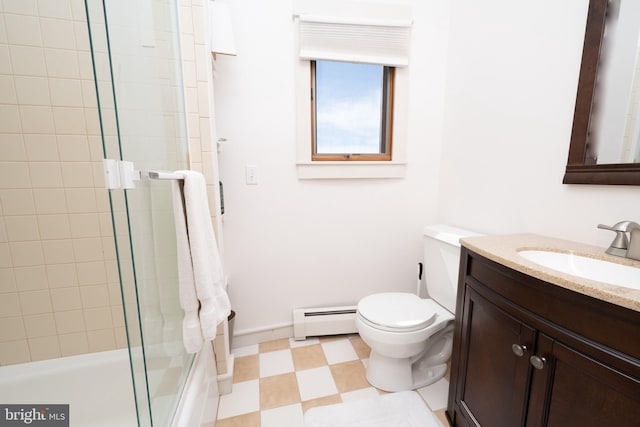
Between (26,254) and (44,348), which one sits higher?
(26,254)

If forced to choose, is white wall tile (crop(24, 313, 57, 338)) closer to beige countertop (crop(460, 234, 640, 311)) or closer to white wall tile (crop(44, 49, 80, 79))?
white wall tile (crop(44, 49, 80, 79))

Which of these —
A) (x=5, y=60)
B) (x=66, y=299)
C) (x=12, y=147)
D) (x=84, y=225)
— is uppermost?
(x=5, y=60)

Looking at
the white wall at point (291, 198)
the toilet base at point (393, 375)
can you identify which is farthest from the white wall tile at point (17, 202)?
the toilet base at point (393, 375)

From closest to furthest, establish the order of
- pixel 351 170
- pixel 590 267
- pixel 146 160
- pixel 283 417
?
pixel 146 160 < pixel 590 267 < pixel 283 417 < pixel 351 170

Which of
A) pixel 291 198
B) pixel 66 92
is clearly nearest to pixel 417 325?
pixel 291 198

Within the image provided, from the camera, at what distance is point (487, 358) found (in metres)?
0.87

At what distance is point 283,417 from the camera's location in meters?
1.15

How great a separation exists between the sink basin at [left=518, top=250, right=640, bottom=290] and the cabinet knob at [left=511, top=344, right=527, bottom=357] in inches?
10.9

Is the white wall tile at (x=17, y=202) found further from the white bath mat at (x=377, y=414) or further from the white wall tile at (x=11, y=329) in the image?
the white bath mat at (x=377, y=414)

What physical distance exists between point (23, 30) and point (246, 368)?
177 cm

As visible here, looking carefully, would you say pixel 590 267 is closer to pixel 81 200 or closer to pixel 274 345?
pixel 274 345

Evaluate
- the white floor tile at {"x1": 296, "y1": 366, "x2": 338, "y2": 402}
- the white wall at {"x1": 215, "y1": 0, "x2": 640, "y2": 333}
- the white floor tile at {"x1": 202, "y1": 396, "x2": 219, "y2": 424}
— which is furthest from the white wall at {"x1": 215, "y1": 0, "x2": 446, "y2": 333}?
the white floor tile at {"x1": 202, "y1": 396, "x2": 219, "y2": 424}

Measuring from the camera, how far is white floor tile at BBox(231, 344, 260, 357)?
5.12 feet

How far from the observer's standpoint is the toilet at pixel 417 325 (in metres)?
1.18
